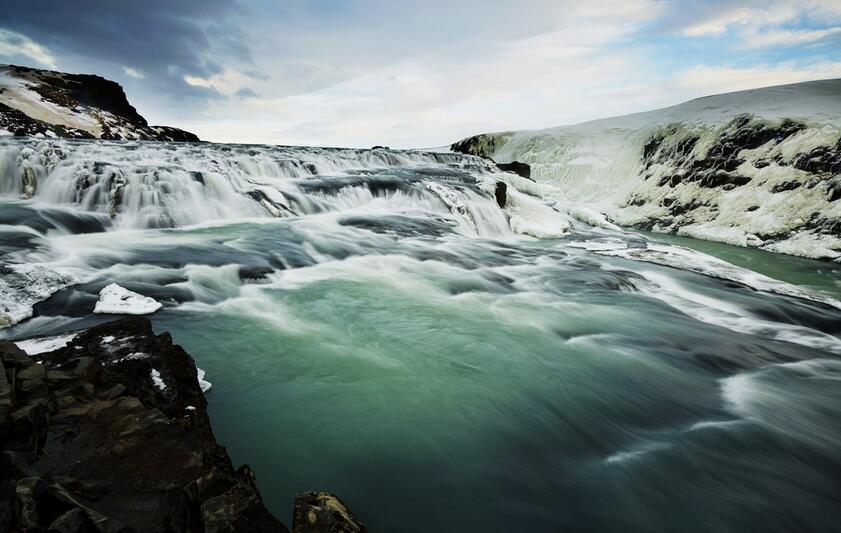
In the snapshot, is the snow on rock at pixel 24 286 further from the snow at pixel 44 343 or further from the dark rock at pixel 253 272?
the dark rock at pixel 253 272

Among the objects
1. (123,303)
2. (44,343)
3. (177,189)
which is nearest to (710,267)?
(123,303)

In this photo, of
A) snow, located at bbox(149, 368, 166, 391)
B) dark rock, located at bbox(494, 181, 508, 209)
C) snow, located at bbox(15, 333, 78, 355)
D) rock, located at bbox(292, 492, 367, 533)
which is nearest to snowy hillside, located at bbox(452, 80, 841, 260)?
dark rock, located at bbox(494, 181, 508, 209)

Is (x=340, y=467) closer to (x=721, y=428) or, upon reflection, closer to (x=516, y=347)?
(x=516, y=347)

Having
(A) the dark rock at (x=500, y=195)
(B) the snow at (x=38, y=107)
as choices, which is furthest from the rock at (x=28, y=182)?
(B) the snow at (x=38, y=107)

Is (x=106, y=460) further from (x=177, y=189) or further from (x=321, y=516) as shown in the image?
(x=177, y=189)

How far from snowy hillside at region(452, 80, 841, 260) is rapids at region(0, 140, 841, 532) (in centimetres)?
385

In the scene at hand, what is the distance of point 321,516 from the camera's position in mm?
1599

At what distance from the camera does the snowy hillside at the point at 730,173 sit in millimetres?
12414

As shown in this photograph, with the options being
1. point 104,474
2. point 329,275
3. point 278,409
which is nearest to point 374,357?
point 278,409

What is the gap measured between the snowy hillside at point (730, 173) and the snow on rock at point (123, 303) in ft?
50.4

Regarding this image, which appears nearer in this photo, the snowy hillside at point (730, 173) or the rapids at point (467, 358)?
the rapids at point (467, 358)

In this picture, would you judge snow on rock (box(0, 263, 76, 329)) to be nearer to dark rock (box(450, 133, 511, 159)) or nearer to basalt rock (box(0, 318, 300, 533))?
basalt rock (box(0, 318, 300, 533))

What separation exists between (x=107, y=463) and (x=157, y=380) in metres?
0.89

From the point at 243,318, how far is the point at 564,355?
3.80m
